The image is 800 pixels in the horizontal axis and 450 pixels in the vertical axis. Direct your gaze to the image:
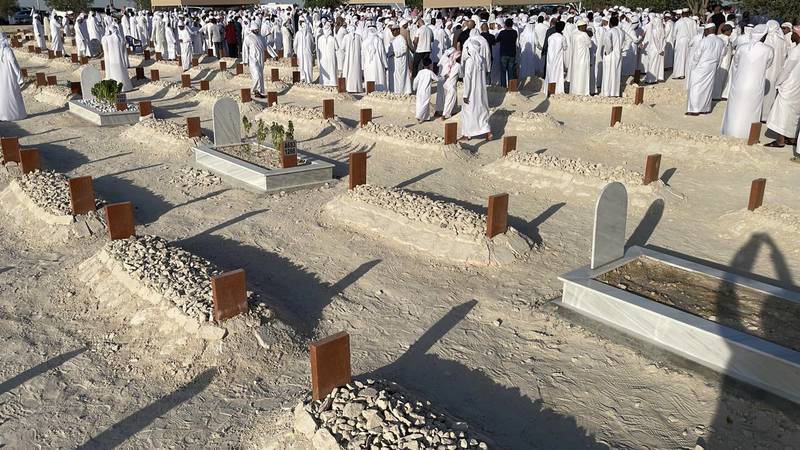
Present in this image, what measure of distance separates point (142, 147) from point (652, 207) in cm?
867

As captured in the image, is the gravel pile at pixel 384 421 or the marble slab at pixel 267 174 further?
the marble slab at pixel 267 174

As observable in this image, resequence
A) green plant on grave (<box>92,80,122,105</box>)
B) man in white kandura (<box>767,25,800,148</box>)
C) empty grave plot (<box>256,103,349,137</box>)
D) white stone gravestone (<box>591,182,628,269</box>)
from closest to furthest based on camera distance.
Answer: white stone gravestone (<box>591,182,628,269</box>) → man in white kandura (<box>767,25,800,148</box>) → empty grave plot (<box>256,103,349,137</box>) → green plant on grave (<box>92,80,122,105</box>)

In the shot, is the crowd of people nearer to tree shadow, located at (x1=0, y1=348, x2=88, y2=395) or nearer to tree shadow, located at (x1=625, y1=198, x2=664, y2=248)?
tree shadow, located at (x1=625, y1=198, x2=664, y2=248)

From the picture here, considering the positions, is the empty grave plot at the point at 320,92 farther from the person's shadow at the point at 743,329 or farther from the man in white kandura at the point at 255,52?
the person's shadow at the point at 743,329

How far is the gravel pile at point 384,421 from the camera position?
134 inches

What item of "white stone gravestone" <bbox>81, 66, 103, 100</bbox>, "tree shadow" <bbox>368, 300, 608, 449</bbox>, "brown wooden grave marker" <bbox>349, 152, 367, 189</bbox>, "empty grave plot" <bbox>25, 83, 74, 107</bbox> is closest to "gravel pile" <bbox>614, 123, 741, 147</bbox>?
"brown wooden grave marker" <bbox>349, 152, 367, 189</bbox>

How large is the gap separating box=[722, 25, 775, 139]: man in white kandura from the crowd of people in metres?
0.02

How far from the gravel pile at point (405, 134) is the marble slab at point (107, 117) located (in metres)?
5.48

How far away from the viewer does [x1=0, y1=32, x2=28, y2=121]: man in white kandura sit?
13.6 metres

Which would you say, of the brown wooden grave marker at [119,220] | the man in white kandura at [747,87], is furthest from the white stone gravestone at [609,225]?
the man in white kandura at [747,87]

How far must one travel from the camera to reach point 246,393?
4.46 meters

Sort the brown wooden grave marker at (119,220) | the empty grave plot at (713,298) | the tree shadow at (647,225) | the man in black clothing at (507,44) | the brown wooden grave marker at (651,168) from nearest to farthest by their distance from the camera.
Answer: the empty grave plot at (713,298) < the brown wooden grave marker at (119,220) < the tree shadow at (647,225) < the brown wooden grave marker at (651,168) < the man in black clothing at (507,44)

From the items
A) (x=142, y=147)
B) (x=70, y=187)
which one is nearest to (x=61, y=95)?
(x=142, y=147)

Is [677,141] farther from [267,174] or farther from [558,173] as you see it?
[267,174]
